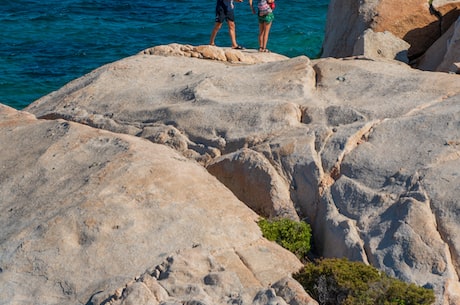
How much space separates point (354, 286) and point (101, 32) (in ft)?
80.5

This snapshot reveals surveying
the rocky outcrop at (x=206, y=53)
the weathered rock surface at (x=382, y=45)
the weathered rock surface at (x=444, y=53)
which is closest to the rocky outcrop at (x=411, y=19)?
the weathered rock surface at (x=382, y=45)

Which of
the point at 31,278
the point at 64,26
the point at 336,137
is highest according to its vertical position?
the point at 336,137

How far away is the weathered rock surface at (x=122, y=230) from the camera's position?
10.9 meters

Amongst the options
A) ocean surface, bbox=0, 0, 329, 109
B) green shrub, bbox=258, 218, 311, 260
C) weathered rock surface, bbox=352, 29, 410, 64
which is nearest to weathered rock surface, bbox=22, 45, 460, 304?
green shrub, bbox=258, 218, 311, 260

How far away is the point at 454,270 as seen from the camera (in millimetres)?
11266

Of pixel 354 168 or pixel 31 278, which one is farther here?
pixel 354 168

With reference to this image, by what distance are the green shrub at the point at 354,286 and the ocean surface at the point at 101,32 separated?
17.7 metres

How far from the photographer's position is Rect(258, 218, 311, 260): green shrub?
40.4 ft

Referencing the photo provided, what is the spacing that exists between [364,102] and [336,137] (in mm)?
1018

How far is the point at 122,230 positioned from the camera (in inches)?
461

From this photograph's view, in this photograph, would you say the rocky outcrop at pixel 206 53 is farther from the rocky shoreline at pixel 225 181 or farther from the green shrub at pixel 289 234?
the green shrub at pixel 289 234

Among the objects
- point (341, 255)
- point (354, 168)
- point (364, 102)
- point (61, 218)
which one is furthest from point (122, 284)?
point (364, 102)

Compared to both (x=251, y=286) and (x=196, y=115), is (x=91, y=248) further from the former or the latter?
(x=196, y=115)

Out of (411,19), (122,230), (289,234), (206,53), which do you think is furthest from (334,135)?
(411,19)
